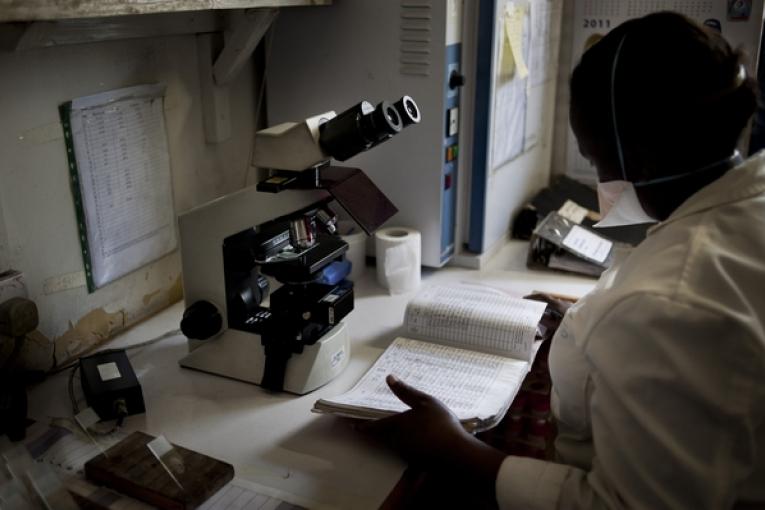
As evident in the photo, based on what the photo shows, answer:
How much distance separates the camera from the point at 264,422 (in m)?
1.23

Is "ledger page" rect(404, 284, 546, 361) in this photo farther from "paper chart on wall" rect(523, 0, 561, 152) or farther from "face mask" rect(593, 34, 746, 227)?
"paper chart on wall" rect(523, 0, 561, 152)

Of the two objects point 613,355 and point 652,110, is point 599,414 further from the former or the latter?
point 652,110

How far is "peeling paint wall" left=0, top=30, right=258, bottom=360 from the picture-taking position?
128cm

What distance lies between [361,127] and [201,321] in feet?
1.59

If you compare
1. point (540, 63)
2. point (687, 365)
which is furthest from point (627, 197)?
point (540, 63)

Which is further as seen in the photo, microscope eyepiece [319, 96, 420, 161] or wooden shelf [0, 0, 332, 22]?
microscope eyepiece [319, 96, 420, 161]

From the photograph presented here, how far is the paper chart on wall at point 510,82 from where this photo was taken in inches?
73.6

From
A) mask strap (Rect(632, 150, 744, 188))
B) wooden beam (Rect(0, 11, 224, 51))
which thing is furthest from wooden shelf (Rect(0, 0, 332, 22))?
mask strap (Rect(632, 150, 744, 188))

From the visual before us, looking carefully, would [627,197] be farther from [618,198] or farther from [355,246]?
[355,246]

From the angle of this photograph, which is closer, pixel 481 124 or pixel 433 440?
pixel 433 440

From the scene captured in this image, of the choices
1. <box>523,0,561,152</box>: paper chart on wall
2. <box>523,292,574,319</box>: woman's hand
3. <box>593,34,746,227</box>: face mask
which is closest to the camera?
<box>593,34,746,227</box>: face mask

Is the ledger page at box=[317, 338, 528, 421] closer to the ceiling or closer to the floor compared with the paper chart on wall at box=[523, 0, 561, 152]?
closer to the floor

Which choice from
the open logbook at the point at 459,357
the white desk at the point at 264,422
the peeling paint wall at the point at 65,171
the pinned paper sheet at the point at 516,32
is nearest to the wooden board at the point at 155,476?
the white desk at the point at 264,422

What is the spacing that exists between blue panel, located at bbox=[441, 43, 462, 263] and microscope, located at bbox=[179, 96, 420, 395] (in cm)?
46
